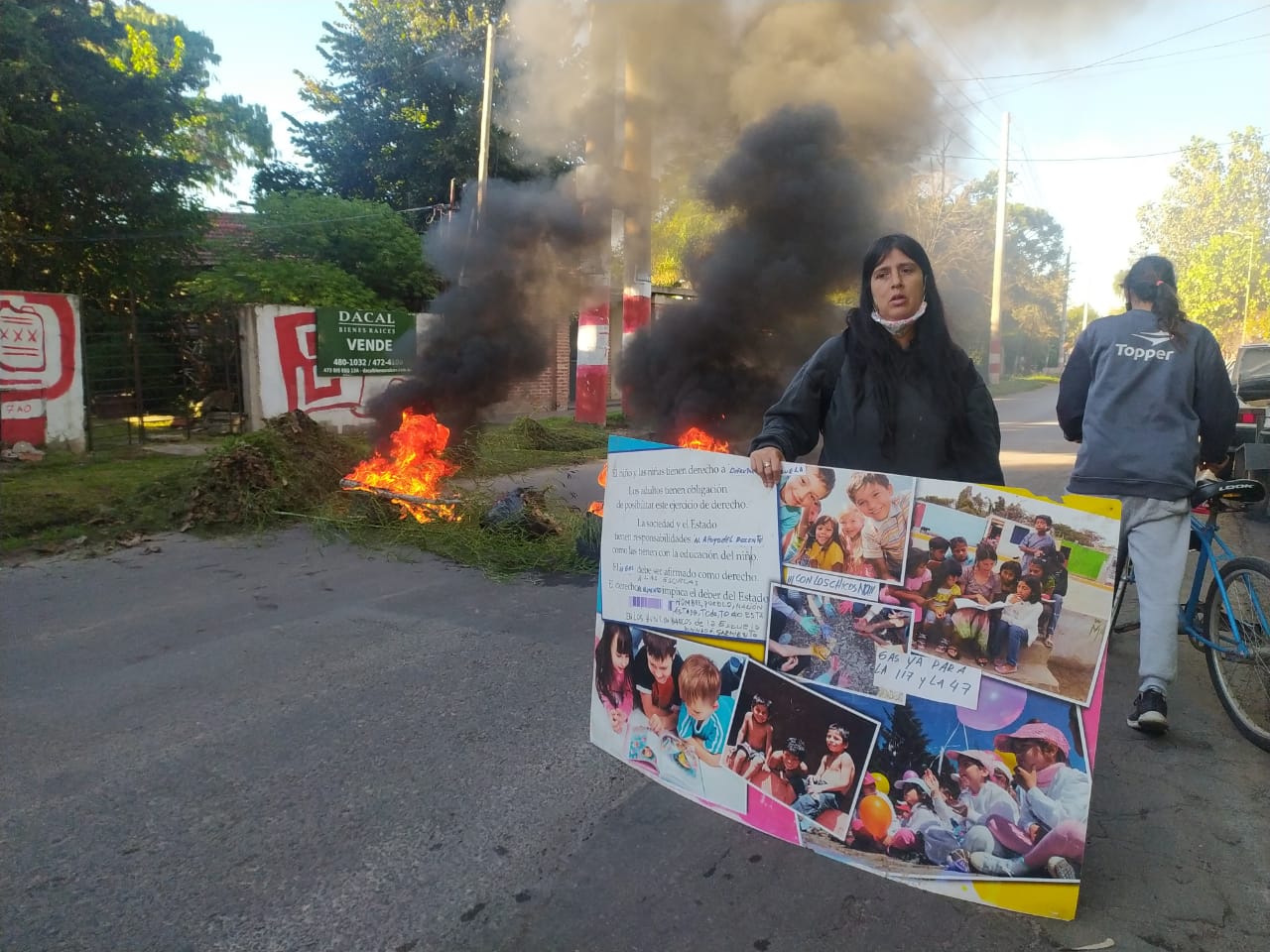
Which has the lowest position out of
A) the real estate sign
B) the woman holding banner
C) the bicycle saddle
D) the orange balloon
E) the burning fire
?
the orange balloon

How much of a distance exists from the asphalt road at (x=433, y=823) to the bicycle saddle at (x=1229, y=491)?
922mm

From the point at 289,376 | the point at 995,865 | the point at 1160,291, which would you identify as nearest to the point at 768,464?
the point at 995,865

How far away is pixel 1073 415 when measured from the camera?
134 inches

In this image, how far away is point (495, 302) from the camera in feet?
30.7

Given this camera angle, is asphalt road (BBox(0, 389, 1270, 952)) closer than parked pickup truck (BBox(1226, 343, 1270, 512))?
Yes

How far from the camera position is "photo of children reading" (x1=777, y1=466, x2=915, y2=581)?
2041 millimetres

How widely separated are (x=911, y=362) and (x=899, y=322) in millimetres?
133

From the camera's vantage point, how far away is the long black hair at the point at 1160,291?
A: 3.10 metres

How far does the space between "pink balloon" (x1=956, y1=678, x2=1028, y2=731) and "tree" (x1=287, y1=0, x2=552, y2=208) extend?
2044cm

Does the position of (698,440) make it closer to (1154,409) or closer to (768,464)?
(1154,409)

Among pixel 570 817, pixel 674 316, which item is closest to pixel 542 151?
pixel 674 316

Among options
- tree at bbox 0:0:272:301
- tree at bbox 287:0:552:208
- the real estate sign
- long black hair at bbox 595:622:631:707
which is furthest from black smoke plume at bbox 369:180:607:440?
tree at bbox 287:0:552:208

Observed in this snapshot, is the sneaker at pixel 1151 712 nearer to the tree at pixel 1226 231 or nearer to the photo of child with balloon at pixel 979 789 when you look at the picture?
the photo of child with balloon at pixel 979 789

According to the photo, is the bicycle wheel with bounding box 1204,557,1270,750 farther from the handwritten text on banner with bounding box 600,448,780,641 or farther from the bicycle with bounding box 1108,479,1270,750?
the handwritten text on banner with bounding box 600,448,780,641
